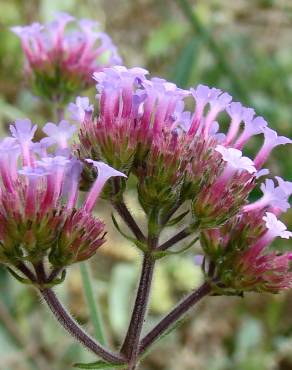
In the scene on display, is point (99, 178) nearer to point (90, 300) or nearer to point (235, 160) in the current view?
point (235, 160)

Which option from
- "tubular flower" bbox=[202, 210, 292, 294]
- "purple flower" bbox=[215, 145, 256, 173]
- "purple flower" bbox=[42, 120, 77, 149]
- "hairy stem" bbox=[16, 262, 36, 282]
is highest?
"purple flower" bbox=[215, 145, 256, 173]

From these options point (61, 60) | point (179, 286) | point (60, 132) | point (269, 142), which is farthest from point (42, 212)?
point (179, 286)

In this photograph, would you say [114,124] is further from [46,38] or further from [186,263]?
[186,263]

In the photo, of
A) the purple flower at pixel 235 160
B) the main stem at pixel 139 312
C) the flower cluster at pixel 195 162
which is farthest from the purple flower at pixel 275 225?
the main stem at pixel 139 312

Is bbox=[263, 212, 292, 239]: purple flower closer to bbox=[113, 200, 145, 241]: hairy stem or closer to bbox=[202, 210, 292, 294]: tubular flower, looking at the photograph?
bbox=[202, 210, 292, 294]: tubular flower

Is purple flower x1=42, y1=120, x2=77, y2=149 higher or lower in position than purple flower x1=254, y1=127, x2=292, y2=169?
lower

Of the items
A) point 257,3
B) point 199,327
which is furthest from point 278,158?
point 257,3

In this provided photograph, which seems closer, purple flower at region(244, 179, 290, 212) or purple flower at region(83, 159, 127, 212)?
purple flower at region(83, 159, 127, 212)

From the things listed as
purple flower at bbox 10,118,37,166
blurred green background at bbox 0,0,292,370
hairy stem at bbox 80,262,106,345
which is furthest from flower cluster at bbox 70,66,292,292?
blurred green background at bbox 0,0,292,370
